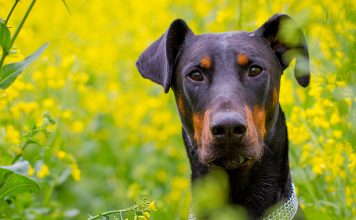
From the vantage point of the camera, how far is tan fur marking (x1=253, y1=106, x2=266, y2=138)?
163 inches

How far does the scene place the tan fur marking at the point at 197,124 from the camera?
421 centimetres

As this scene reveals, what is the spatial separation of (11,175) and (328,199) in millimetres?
1859

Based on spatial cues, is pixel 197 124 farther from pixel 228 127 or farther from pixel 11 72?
pixel 11 72

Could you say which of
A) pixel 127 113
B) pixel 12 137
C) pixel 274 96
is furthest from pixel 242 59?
A: pixel 127 113

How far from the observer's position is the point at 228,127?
3.90 m

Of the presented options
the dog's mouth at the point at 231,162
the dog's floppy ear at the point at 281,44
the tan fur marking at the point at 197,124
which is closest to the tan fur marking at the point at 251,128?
the dog's mouth at the point at 231,162

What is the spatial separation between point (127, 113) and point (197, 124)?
3961 millimetres

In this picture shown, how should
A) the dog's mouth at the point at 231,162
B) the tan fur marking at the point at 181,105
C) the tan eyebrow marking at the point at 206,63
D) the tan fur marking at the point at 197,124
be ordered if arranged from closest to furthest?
the dog's mouth at the point at 231,162 < the tan fur marking at the point at 197,124 < the tan eyebrow marking at the point at 206,63 < the tan fur marking at the point at 181,105

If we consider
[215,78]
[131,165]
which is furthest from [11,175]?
[131,165]

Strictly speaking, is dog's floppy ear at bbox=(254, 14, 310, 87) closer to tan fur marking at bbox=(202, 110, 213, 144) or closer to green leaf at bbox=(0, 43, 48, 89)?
tan fur marking at bbox=(202, 110, 213, 144)

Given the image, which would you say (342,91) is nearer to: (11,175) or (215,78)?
(215,78)

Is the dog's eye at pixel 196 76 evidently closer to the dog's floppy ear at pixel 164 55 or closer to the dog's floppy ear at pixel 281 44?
the dog's floppy ear at pixel 164 55

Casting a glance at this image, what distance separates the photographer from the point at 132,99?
8.30 m

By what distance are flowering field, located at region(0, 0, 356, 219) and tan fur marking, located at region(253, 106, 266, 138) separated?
0.31 meters
